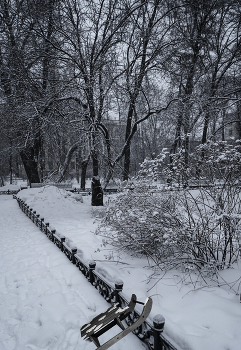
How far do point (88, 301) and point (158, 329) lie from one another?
5.55 feet

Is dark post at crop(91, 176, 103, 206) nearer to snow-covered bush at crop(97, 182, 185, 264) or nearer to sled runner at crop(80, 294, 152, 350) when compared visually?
snow-covered bush at crop(97, 182, 185, 264)

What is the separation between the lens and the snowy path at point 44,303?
2.98 metres

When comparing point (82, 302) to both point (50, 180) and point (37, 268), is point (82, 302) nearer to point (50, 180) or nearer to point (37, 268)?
point (37, 268)

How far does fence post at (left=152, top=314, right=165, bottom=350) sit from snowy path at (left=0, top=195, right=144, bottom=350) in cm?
43

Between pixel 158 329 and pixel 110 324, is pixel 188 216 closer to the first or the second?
pixel 158 329

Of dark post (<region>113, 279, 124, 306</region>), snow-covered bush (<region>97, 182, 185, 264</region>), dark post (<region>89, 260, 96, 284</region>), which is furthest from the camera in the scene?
snow-covered bush (<region>97, 182, 185, 264</region>)

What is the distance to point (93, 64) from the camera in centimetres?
1052

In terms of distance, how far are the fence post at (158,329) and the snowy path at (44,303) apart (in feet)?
1.42

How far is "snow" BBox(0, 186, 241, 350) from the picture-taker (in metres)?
2.87

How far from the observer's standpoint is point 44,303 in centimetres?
382

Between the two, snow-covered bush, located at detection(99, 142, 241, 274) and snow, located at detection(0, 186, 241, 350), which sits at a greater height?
snow-covered bush, located at detection(99, 142, 241, 274)

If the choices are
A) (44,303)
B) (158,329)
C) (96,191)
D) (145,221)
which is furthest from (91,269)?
(96,191)

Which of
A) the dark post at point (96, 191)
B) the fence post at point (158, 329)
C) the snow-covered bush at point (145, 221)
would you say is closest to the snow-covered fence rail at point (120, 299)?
the fence post at point (158, 329)

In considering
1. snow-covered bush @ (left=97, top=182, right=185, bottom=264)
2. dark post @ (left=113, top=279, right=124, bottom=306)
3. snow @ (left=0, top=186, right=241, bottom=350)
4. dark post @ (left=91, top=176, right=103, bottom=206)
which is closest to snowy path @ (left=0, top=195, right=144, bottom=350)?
snow @ (left=0, top=186, right=241, bottom=350)
